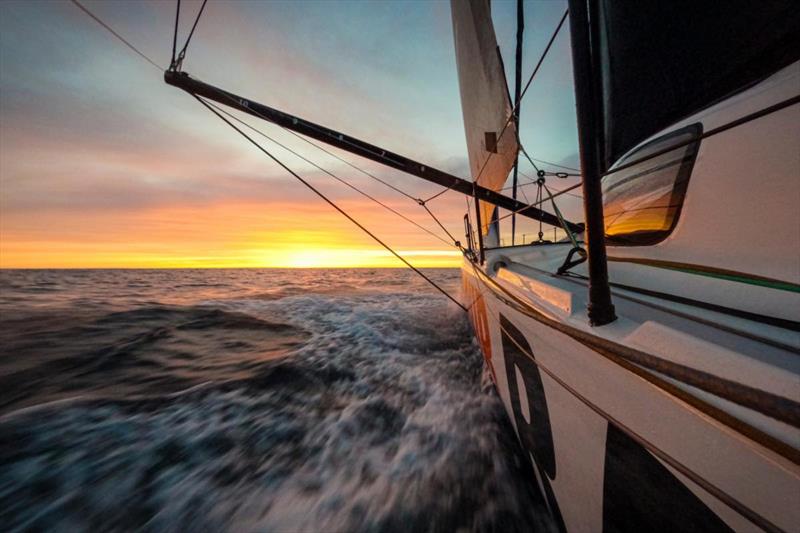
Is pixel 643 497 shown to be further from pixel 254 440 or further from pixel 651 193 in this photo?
pixel 254 440

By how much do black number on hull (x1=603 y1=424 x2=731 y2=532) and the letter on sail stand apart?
9.68 feet

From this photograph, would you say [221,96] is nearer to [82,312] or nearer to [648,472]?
[648,472]

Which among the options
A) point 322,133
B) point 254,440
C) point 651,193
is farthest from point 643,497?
point 322,133

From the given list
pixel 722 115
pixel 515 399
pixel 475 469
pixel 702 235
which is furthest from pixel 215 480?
pixel 722 115

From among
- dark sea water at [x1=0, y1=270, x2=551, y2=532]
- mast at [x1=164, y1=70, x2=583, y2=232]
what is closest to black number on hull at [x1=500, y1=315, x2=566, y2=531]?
dark sea water at [x1=0, y1=270, x2=551, y2=532]

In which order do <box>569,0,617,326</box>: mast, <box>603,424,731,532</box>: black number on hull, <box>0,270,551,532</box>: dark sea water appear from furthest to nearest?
<box>0,270,551,532</box>: dark sea water, <box>569,0,617,326</box>: mast, <box>603,424,731,532</box>: black number on hull

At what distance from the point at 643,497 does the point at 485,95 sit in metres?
4.87

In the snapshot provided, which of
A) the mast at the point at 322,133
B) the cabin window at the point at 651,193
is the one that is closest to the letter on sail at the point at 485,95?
the mast at the point at 322,133

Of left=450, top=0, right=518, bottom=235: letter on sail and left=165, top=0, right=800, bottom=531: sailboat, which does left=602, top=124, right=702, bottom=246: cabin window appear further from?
left=450, top=0, right=518, bottom=235: letter on sail

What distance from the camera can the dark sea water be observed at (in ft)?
6.62

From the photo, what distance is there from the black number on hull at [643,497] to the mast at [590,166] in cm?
43

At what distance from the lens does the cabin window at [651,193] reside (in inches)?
67.8

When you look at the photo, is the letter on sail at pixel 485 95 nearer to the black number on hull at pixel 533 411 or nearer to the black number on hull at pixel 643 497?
the black number on hull at pixel 533 411

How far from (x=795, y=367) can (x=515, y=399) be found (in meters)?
1.69
